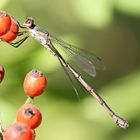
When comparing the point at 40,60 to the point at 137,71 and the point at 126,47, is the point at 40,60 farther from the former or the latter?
the point at 126,47

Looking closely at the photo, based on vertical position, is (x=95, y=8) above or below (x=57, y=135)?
above

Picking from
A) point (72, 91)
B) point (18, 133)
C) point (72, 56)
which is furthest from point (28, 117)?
point (72, 56)

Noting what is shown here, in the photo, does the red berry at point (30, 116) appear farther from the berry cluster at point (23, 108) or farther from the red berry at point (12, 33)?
the red berry at point (12, 33)

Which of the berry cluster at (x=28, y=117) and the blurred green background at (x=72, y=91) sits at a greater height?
the blurred green background at (x=72, y=91)

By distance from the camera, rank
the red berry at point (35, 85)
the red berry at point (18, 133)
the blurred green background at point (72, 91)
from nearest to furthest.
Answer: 1. the red berry at point (18, 133)
2. the red berry at point (35, 85)
3. the blurred green background at point (72, 91)

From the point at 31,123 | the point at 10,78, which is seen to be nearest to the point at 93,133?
the point at 10,78

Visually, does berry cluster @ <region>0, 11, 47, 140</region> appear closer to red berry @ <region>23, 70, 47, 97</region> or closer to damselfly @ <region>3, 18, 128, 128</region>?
red berry @ <region>23, 70, 47, 97</region>

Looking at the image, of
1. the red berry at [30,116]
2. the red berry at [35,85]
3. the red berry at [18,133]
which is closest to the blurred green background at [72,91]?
the red berry at [35,85]
